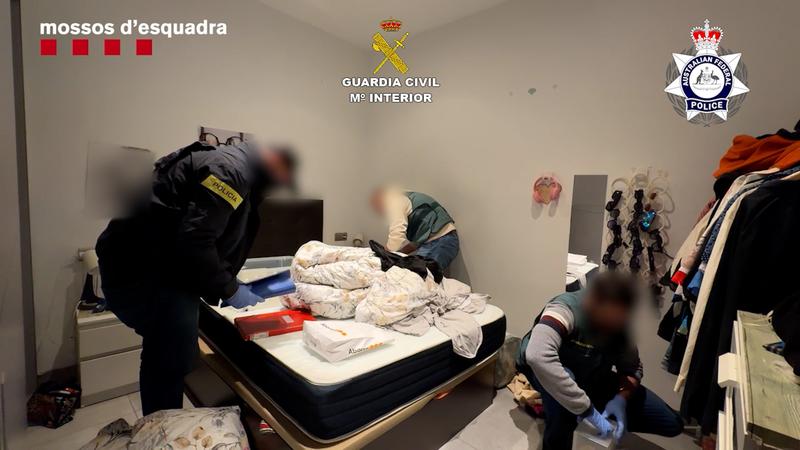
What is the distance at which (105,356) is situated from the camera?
75.5 inches

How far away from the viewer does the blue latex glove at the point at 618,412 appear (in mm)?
1396

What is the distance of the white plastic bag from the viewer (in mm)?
1316

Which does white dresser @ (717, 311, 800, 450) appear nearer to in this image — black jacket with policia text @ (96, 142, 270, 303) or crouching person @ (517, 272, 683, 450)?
crouching person @ (517, 272, 683, 450)

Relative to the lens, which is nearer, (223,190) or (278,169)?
(223,190)

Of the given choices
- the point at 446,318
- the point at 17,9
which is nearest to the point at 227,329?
the point at 446,318

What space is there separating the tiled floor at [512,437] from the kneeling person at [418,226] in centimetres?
114

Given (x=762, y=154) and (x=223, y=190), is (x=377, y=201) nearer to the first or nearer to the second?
(x=223, y=190)

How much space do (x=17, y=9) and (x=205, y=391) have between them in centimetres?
230

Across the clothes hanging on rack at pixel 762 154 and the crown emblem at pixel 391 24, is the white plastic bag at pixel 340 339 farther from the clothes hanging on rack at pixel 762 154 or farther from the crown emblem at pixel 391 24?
the crown emblem at pixel 391 24

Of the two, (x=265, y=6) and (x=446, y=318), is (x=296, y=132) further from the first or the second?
(x=446, y=318)

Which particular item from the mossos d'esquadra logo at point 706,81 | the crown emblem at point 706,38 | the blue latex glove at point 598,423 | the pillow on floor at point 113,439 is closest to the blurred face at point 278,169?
the pillow on floor at point 113,439

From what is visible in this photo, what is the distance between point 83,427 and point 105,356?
36cm

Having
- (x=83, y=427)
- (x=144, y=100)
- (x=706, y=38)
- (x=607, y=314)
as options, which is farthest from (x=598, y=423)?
(x=144, y=100)

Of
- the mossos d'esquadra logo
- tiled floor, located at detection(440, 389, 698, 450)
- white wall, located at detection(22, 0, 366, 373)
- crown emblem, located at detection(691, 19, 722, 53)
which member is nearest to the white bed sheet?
tiled floor, located at detection(440, 389, 698, 450)
